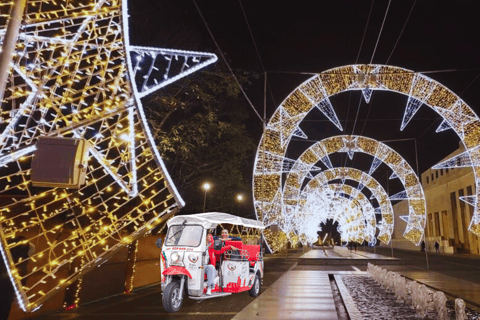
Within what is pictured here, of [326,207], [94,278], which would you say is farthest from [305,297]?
[326,207]

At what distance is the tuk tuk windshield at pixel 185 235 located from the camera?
9.04m

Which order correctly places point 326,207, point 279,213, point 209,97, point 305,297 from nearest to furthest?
1. point 305,297
2. point 209,97
3. point 279,213
4. point 326,207

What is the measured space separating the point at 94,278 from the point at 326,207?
140 ft

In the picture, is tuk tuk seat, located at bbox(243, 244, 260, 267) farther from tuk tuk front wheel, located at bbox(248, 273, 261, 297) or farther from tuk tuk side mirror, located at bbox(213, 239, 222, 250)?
tuk tuk side mirror, located at bbox(213, 239, 222, 250)

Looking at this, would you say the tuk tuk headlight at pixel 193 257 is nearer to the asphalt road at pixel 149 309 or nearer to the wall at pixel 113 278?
the asphalt road at pixel 149 309

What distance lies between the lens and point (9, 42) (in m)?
3.36

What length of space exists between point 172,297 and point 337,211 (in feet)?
162

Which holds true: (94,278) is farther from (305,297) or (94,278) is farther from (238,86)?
(238,86)

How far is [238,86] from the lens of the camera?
13555 millimetres

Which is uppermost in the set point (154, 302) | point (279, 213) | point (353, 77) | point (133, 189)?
point (353, 77)

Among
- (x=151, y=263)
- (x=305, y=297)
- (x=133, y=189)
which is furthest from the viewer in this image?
(x=151, y=263)

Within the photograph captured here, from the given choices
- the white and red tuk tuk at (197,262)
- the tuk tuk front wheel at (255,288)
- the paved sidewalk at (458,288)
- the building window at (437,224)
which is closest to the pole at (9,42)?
the white and red tuk tuk at (197,262)

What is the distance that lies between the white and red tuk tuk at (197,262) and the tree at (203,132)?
9.60 feet

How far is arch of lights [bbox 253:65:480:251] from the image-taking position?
637 inches
